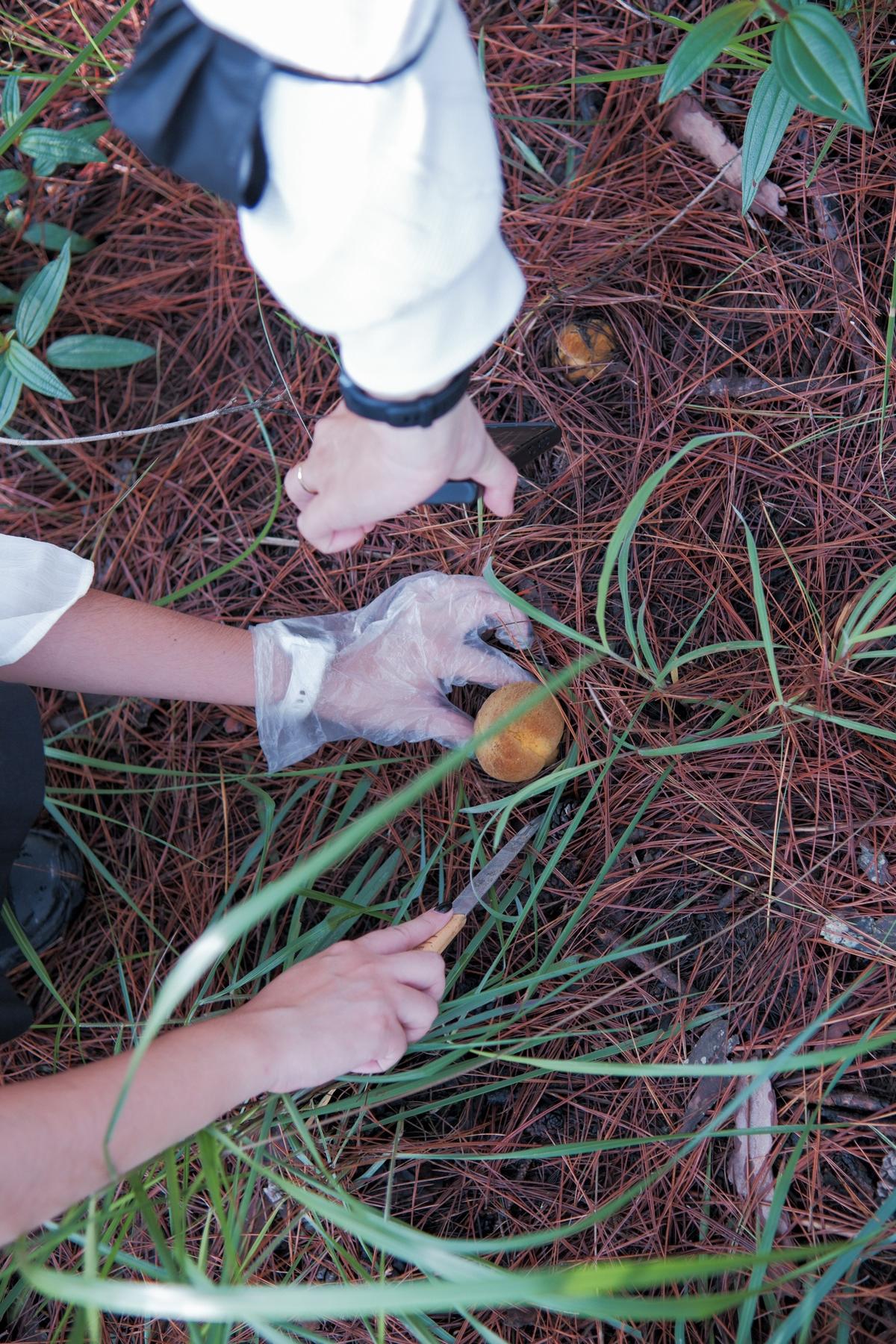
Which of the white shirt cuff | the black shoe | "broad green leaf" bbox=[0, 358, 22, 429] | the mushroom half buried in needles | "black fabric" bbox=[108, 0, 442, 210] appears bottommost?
the black shoe

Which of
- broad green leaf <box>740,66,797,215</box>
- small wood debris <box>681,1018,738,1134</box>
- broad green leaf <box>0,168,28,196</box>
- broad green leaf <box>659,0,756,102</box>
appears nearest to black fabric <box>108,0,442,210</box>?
broad green leaf <box>659,0,756,102</box>

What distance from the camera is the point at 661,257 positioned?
141 centimetres

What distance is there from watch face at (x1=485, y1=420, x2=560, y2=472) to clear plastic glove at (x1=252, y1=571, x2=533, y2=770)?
0.21 m

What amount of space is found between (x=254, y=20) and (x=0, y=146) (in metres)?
0.91

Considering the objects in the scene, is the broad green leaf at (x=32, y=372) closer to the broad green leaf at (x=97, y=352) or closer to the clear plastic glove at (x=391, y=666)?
the broad green leaf at (x=97, y=352)

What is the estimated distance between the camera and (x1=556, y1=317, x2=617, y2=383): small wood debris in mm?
1416

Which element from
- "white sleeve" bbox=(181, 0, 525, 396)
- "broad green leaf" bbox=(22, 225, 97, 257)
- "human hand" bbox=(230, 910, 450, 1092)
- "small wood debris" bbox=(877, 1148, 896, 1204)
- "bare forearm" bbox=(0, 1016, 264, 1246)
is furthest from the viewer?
"broad green leaf" bbox=(22, 225, 97, 257)

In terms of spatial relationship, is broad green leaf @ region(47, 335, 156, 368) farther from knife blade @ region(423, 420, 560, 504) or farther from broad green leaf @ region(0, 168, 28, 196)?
knife blade @ region(423, 420, 560, 504)

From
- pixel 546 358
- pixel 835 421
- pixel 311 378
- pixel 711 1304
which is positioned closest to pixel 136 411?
pixel 311 378

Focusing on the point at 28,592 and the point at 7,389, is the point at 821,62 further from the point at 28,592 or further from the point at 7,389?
the point at 7,389

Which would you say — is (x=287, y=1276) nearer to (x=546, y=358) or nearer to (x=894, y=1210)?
(x=894, y=1210)

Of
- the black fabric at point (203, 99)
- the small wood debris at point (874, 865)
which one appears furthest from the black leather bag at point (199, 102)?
the small wood debris at point (874, 865)

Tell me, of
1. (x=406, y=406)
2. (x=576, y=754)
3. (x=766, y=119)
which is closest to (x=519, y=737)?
(x=576, y=754)

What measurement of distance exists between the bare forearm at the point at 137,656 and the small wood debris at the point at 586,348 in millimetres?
669
